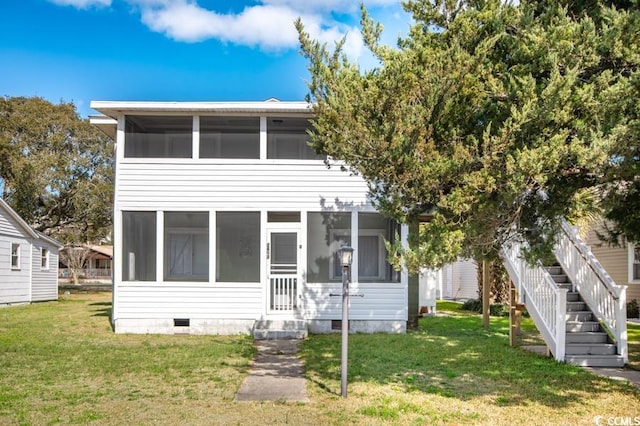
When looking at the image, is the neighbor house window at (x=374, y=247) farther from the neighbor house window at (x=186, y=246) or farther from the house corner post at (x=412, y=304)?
the neighbor house window at (x=186, y=246)

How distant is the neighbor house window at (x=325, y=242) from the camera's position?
12.0 m

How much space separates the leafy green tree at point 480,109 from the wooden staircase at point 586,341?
375 cm

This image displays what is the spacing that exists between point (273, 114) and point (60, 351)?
634 cm

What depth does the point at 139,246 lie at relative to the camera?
1199 cm

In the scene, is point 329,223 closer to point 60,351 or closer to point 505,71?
point 60,351

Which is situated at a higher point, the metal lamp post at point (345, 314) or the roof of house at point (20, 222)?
the roof of house at point (20, 222)

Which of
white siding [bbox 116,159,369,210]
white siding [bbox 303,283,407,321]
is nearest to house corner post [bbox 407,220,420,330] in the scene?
white siding [bbox 303,283,407,321]

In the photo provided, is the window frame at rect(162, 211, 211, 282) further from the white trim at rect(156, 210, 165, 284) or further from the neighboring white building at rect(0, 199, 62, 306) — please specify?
the neighboring white building at rect(0, 199, 62, 306)

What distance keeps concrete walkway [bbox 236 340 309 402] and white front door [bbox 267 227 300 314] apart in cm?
153

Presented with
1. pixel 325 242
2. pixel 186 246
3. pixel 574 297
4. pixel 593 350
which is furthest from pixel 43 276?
pixel 593 350

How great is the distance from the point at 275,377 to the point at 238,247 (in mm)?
4676

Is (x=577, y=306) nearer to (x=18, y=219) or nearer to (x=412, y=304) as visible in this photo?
(x=412, y=304)

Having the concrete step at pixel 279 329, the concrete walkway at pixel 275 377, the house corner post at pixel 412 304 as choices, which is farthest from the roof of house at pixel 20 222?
the house corner post at pixel 412 304

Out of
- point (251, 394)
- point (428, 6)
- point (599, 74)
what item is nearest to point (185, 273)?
point (251, 394)
